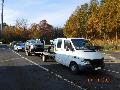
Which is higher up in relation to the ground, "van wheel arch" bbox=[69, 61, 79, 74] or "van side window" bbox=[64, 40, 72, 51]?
"van side window" bbox=[64, 40, 72, 51]

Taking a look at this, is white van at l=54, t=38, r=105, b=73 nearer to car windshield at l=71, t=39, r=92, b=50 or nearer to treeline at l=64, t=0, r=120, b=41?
car windshield at l=71, t=39, r=92, b=50

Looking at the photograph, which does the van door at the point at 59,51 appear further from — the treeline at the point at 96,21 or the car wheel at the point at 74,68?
the treeline at the point at 96,21

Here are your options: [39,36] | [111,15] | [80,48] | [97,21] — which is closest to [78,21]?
[97,21]

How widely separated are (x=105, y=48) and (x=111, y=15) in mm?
6220

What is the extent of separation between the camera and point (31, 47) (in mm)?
35844

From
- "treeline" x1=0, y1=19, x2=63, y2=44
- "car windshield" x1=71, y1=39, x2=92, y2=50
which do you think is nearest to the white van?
"car windshield" x1=71, y1=39, x2=92, y2=50

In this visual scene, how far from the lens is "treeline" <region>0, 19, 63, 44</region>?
4599 inches

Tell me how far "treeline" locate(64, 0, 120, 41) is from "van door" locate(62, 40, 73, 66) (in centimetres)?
3566

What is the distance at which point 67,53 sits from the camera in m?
19.9

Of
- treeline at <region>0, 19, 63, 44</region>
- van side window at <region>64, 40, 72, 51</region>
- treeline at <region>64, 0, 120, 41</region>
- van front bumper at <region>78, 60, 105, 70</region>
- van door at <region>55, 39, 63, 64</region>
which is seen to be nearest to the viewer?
van front bumper at <region>78, 60, 105, 70</region>

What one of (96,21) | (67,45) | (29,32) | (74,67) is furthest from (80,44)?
(29,32)

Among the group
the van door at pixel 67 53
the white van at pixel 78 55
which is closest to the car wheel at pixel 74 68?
the white van at pixel 78 55

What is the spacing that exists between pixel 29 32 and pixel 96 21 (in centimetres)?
6393

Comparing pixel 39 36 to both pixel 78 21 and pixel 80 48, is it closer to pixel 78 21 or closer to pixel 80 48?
pixel 78 21
